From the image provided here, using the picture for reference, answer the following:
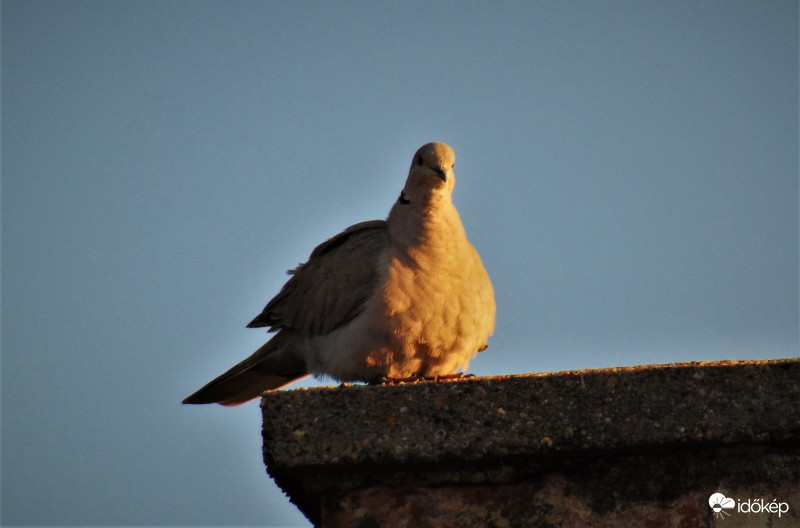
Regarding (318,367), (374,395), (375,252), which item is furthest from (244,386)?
(374,395)

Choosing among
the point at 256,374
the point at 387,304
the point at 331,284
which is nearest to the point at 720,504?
the point at 387,304

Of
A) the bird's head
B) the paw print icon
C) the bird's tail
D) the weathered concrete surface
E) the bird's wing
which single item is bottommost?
the paw print icon

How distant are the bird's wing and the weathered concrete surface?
2202 mm

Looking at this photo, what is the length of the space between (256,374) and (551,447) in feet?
10.7

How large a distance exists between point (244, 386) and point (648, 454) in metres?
3.41

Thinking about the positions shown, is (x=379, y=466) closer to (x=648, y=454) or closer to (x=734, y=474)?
(x=648, y=454)

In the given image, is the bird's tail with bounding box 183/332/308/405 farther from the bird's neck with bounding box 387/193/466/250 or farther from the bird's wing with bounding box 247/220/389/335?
the bird's neck with bounding box 387/193/466/250

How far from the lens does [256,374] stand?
5629 mm

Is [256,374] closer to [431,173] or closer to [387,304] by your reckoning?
[387,304]

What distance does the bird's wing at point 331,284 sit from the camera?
5023 mm

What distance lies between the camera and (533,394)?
2752 mm

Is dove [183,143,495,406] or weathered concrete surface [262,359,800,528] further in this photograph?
dove [183,143,495,406]

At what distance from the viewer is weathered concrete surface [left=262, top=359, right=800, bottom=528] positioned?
8.65 feet

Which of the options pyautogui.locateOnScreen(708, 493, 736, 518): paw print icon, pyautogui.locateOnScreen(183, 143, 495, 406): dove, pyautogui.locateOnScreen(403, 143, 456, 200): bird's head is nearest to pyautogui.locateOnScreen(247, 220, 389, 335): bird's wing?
pyautogui.locateOnScreen(183, 143, 495, 406): dove
